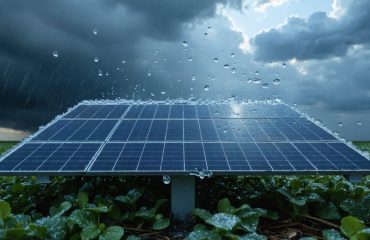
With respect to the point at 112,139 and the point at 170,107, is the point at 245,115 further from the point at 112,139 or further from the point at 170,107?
the point at 112,139

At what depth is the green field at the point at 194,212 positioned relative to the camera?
4.99 m

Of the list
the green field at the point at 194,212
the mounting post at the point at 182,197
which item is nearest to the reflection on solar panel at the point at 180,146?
the mounting post at the point at 182,197

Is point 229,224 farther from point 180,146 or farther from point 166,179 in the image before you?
point 180,146

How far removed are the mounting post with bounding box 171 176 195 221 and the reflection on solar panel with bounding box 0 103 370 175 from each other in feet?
1.05

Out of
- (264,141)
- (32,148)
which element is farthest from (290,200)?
(32,148)

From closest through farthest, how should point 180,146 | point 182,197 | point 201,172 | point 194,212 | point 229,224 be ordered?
Result: point 229,224
point 194,212
point 201,172
point 182,197
point 180,146

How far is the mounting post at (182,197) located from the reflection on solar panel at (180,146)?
0.32 m

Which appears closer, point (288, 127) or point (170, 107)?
point (288, 127)

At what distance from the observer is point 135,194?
623 cm

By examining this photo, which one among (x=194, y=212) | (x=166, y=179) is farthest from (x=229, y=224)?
(x=166, y=179)

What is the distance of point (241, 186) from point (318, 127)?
6.93 ft

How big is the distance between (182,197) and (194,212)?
0.61 metres

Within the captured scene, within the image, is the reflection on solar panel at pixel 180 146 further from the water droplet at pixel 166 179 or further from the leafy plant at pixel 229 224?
the leafy plant at pixel 229 224

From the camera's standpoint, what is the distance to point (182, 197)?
6.25 m
